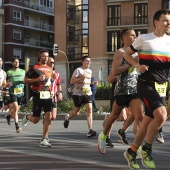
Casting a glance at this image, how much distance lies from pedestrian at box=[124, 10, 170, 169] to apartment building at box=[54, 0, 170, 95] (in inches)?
1913

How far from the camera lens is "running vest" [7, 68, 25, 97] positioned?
13922mm

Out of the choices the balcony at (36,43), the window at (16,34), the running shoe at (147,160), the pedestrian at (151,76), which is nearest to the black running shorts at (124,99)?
the pedestrian at (151,76)

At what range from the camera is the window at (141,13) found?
5550 centimetres

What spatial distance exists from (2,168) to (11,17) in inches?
2759

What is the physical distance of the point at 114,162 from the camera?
7.11m

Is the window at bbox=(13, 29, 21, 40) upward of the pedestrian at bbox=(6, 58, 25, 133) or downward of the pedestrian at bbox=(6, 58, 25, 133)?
upward

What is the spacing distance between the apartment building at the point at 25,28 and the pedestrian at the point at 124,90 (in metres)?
67.0

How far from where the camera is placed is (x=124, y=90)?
8.01m

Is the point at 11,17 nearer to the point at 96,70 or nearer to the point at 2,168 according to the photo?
the point at 96,70

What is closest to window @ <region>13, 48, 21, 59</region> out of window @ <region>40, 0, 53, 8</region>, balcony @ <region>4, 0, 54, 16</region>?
balcony @ <region>4, 0, 54, 16</region>

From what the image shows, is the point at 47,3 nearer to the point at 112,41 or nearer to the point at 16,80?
the point at 112,41

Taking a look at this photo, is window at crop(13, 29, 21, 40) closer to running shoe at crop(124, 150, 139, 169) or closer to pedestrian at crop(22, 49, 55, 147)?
pedestrian at crop(22, 49, 55, 147)

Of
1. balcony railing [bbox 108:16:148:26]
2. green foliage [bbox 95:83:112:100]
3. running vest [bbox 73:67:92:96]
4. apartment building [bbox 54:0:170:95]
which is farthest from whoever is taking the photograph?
balcony railing [bbox 108:16:148:26]

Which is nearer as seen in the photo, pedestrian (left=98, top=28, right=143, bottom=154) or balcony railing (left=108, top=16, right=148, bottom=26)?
pedestrian (left=98, top=28, right=143, bottom=154)
